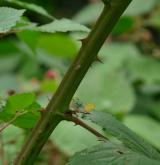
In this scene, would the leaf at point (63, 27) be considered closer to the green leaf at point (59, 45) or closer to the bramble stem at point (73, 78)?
the bramble stem at point (73, 78)

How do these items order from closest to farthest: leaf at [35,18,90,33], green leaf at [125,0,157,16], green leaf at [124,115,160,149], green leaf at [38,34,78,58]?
leaf at [35,18,90,33] < green leaf at [124,115,160,149] < green leaf at [38,34,78,58] < green leaf at [125,0,157,16]

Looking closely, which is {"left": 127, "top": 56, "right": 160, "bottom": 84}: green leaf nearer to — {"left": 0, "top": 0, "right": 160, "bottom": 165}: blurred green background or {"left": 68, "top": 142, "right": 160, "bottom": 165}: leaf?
{"left": 0, "top": 0, "right": 160, "bottom": 165}: blurred green background

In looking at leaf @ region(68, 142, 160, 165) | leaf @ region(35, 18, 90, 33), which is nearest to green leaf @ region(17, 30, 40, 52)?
leaf @ region(35, 18, 90, 33)

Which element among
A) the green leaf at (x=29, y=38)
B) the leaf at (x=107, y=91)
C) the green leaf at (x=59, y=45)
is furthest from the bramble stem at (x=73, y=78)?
the green leaf at (x=59, y=45)

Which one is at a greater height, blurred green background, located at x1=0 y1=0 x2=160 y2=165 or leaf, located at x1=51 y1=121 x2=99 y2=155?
leaf, located at x1=51 y1=121 x2=99 y2=155

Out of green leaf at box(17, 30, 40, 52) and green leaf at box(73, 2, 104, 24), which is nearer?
green leaf at box(17, 30, 40, 52)

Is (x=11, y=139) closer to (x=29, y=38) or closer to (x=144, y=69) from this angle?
(x=29, y=38)

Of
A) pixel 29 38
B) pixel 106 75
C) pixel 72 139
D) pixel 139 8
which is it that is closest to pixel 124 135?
pixel 29 38
